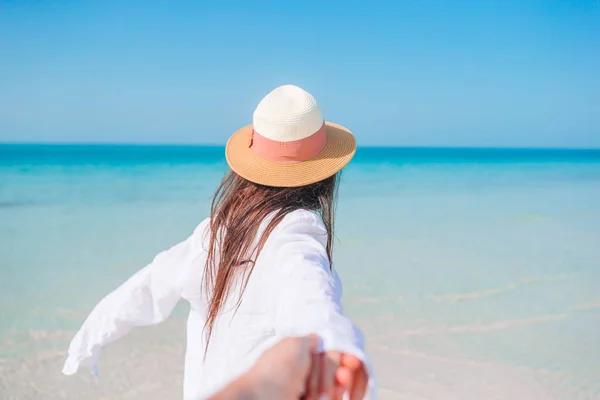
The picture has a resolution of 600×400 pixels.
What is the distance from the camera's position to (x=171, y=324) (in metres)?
4.56

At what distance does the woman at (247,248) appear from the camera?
1.39m

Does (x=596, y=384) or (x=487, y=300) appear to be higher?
(x=596, y=384)

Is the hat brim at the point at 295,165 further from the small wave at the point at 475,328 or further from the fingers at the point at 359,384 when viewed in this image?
the small wave at the point at 475,328

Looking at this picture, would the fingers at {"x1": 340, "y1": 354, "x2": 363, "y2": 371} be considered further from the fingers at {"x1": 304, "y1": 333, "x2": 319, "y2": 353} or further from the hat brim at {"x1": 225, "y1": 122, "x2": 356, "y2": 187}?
the hat brim at {"x1": 225, "y1": 122, "x2": 356, "y2": 187}

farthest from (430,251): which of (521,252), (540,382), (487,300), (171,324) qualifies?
(171,324)

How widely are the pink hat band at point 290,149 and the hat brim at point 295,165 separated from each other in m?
0.02

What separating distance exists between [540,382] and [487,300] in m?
1.63

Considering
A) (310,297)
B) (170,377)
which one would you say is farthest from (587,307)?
(310,297)

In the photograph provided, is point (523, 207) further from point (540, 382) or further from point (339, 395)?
point (339, 395)

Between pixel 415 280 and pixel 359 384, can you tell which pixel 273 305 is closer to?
pixel 359 384

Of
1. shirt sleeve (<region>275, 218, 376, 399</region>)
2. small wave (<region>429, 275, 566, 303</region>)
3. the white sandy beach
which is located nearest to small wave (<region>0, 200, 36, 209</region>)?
the white sandy beach

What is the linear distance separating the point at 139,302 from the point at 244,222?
21.1 inches

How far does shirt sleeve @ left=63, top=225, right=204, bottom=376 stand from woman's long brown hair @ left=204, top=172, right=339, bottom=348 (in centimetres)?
15

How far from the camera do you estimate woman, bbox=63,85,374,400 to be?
1390mm
